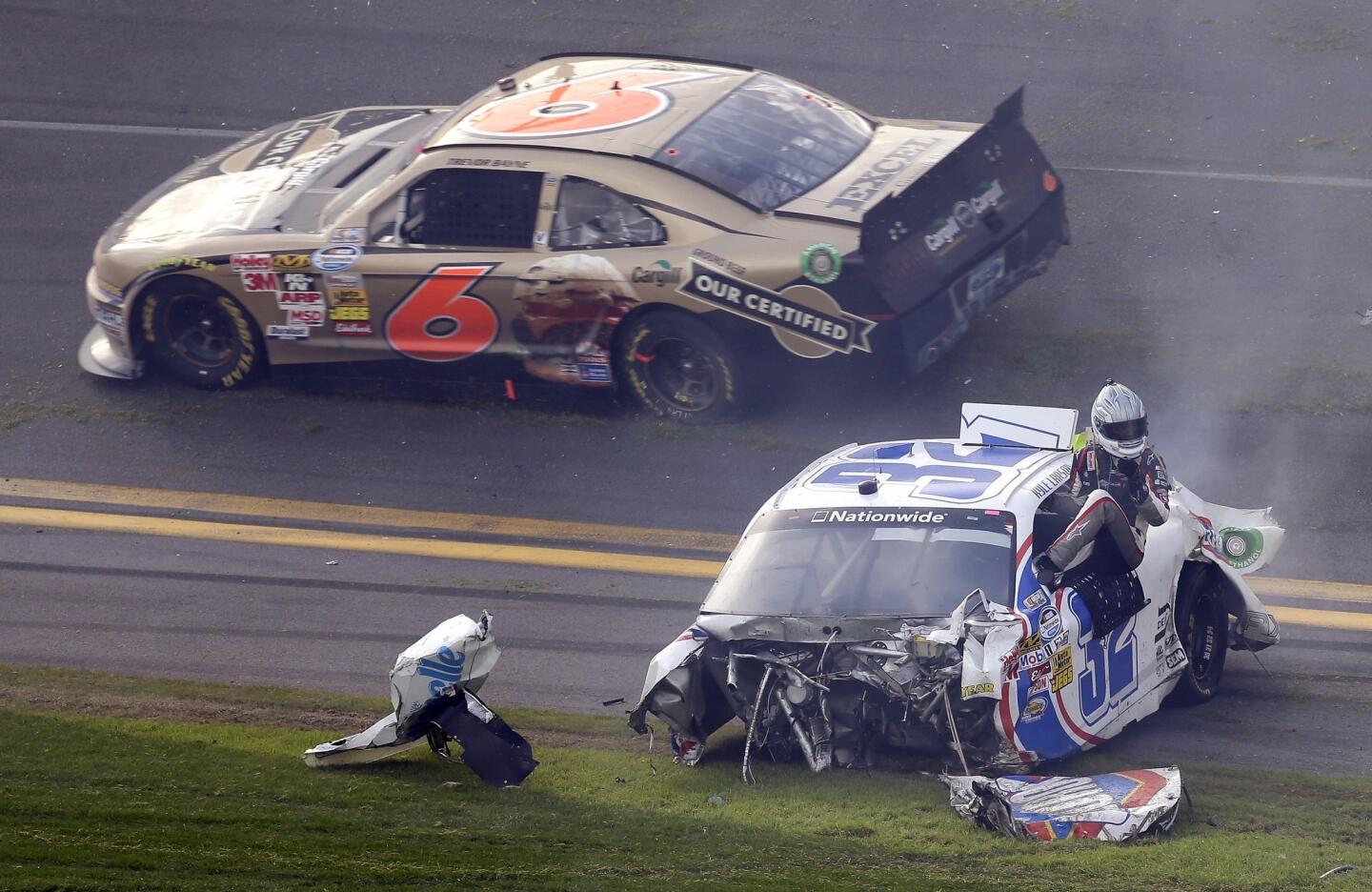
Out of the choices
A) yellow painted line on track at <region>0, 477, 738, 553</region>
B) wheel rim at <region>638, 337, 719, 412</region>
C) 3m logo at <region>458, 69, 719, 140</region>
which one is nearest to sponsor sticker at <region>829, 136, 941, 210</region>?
wheel rim at <region>638, 337, 719, 412</region>

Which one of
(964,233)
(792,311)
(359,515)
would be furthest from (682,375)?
(359,515)

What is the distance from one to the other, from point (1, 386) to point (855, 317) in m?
6.09

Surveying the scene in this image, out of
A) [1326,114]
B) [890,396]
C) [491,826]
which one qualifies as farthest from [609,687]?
[1326,114]

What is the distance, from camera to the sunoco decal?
31.0ft

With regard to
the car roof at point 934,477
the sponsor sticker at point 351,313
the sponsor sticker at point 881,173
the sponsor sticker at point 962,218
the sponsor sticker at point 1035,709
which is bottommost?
the sponsor sticker at point 1035,709

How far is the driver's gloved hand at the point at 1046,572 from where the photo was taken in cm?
692

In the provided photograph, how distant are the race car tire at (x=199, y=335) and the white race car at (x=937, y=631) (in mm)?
4750

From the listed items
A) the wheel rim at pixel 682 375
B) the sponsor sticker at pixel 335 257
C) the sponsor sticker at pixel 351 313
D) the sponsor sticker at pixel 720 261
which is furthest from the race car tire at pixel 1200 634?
the sponsor sticker at pixel 335 257

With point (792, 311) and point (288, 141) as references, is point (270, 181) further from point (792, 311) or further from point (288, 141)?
point (792, 311)

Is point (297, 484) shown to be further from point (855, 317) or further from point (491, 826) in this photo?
point (491, 826)

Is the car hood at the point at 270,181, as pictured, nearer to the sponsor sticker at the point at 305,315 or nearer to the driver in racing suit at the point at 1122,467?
the sponsor sticker at the point at 305,315

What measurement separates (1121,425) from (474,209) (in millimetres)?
4540

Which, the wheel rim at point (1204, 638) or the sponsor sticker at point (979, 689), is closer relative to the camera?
the sponsor sticker at point (979, 689)

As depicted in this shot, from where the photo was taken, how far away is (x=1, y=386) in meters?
11.5
